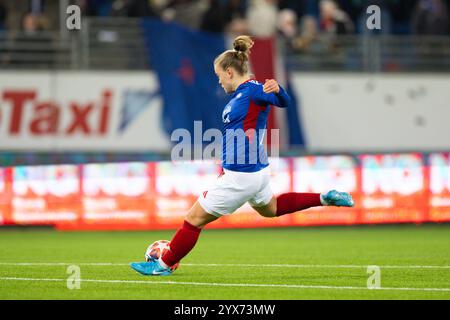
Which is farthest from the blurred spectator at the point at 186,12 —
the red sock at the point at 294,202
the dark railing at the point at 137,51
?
the red sock at the point at 294,202

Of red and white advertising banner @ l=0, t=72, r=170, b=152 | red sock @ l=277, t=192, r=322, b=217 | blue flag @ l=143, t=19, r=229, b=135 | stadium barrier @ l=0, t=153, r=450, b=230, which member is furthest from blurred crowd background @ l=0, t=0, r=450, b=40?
red sock @ l=277, t=192, r=322, b=217

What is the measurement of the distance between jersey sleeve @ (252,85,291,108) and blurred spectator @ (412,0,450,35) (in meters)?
12.0

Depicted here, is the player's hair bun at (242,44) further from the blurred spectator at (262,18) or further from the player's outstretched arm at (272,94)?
the blurred spectator at (262,18)

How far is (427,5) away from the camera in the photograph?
21.3 meters

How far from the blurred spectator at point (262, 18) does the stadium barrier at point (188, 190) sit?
8.91 ft

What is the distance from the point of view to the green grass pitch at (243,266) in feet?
29.3

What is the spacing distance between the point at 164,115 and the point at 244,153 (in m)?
10.7

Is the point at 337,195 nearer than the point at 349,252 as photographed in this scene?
Yes

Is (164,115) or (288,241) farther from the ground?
(164,115)

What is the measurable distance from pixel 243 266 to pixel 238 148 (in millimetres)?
1988

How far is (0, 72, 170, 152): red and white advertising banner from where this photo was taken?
1991 centimetres
